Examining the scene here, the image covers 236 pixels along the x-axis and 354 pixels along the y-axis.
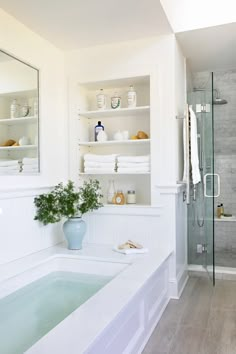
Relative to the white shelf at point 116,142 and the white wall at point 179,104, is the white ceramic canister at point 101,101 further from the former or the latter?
the white wall at point 179,104

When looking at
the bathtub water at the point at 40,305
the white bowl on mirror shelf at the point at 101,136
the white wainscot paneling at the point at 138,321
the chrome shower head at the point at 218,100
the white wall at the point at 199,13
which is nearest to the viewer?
the white wainscot paneling at the point at 138,321

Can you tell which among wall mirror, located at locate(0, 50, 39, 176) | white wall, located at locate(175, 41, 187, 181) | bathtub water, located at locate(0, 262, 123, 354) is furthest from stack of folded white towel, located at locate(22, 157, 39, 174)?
white wall, located at locate(175, 41, 187, 181)

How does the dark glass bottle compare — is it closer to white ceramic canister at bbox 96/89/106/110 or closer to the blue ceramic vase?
white ceramic canister at bbox 96/89/106/110

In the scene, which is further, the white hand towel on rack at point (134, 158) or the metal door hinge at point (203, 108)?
the metal door hinge at point (203, 108)

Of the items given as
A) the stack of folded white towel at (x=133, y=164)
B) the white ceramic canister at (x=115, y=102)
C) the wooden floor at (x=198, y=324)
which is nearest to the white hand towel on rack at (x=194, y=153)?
the stack of folded white towel at (x=133, y=164)

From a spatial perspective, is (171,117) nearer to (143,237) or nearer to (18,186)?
(143,237)

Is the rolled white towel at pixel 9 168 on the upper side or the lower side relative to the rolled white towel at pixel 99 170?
upper

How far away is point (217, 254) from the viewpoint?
4805 mm

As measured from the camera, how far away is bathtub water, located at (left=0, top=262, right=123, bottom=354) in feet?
6.42

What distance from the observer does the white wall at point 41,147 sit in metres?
2.80

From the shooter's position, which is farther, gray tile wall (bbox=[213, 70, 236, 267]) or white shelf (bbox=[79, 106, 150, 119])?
gray tile wall (bbox=[213, 70, 236, 267])

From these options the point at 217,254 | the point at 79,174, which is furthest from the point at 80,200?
the point at 217,254

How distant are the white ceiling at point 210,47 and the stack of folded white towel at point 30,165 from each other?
176cm

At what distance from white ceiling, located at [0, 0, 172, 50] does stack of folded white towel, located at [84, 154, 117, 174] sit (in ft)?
3.68
